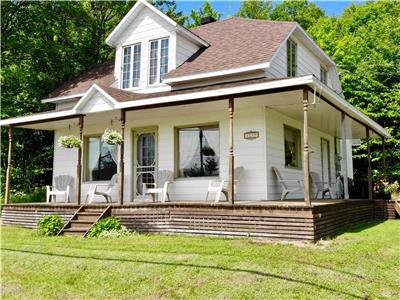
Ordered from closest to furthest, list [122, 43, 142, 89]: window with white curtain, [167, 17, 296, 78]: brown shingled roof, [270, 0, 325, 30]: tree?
[167, 17, 296, 78]: brown shingled roof → [122, 43, 142, 89]: window with white curtain → [270, 0, 325, 30]: tree

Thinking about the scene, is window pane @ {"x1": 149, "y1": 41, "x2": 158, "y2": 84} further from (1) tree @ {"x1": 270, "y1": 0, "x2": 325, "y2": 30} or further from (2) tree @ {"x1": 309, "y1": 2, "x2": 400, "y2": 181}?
(1) tree @ {"x1": 270, "y1": 0, "x2": 325, "y2": 30}

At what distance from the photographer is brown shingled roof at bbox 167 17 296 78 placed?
11216mm

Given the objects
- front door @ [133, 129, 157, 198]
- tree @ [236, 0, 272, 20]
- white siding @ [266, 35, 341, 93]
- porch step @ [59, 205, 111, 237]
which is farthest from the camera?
tree @ [236, 0, 272, 20]

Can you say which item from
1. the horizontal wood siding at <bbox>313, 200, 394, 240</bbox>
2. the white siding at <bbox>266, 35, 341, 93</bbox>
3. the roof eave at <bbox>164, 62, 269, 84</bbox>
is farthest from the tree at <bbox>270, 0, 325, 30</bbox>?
the roof eave at <bbox>164, 62, 269, 84</bbox>

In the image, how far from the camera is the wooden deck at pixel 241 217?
7715 mm

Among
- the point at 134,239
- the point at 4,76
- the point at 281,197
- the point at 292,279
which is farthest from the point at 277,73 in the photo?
the point at 4,76

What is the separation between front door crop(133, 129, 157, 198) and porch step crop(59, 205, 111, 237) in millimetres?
2413

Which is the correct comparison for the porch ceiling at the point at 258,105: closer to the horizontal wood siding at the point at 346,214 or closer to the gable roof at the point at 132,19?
the horizontal wood siding at the point at 346,214

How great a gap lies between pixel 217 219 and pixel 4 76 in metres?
11.8

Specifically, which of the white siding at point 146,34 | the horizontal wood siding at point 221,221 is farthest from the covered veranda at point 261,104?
the white siding at point 146,34

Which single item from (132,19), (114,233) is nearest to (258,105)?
(114,233)

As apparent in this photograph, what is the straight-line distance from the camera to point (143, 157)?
12.5 m

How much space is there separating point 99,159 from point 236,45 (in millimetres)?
5526

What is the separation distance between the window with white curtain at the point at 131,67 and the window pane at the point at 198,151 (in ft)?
8.43
